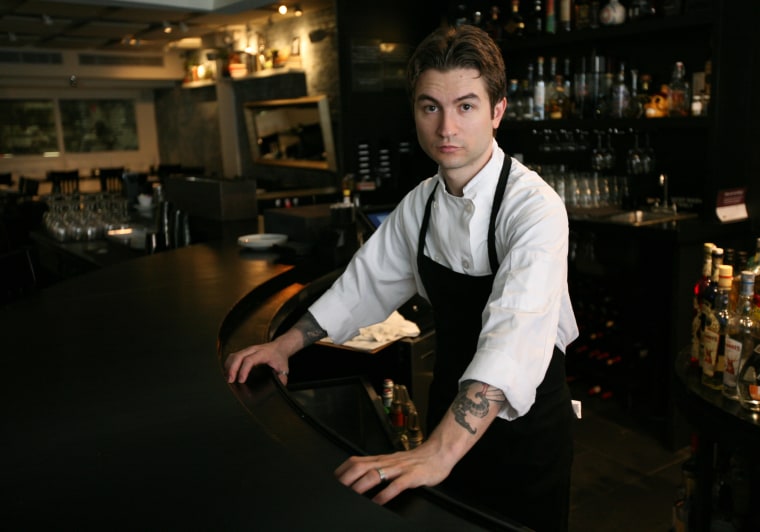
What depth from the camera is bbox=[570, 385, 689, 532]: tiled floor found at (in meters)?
2.93

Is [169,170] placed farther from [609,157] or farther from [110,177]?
[609,157]

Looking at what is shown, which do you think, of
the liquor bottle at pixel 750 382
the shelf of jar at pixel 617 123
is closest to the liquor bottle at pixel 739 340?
the liquor bottle at pixel 750 382

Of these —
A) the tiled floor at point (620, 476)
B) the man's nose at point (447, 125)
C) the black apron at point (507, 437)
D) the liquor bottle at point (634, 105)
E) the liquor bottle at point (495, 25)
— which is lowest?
the tiled floor at point (620, 476)

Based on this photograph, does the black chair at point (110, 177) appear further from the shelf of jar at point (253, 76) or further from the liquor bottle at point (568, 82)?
the liquor bottle at point (568, 82)

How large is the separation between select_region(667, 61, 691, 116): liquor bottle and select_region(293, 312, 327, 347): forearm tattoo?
3172 mm

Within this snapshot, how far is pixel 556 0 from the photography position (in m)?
4.82

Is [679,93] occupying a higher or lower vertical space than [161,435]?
higher

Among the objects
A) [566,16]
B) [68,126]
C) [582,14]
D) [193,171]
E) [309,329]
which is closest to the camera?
[309,329]

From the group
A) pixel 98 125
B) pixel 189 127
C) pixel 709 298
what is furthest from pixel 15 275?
pixel 98 125

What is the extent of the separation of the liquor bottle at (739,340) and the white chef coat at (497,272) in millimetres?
602

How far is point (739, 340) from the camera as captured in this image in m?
1.99

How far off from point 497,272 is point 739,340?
0.96 meters

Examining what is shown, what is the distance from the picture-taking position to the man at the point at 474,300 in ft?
4.17

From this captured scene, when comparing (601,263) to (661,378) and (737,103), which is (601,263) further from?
(737,103)
